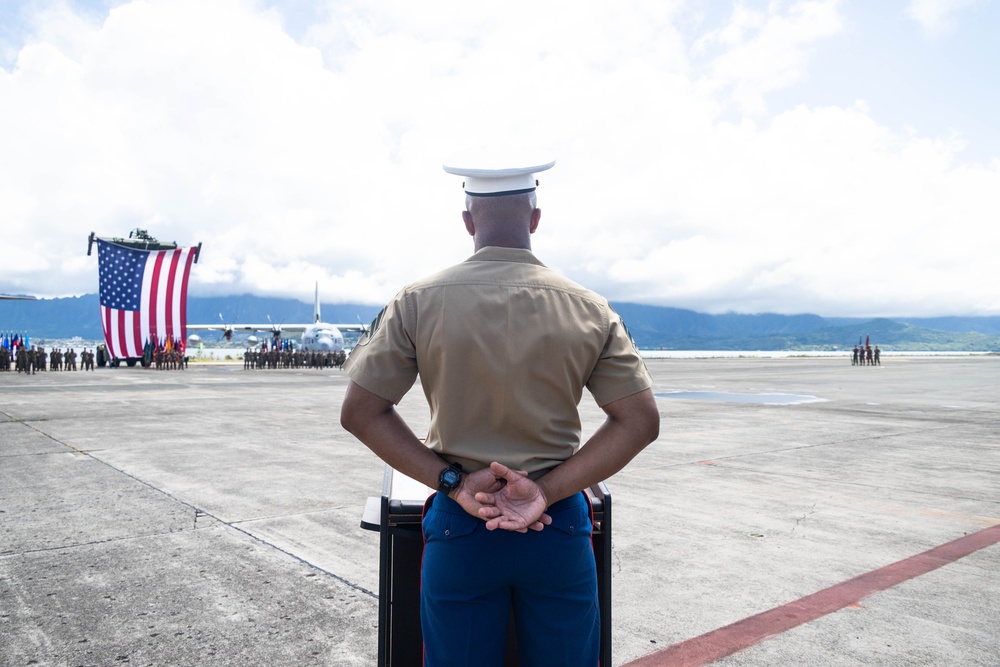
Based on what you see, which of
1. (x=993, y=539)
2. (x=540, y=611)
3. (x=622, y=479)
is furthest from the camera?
(x=622, y=479)

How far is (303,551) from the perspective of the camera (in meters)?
5.00

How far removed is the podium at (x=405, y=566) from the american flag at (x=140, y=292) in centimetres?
3683

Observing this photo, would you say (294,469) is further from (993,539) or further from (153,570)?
(993,539)

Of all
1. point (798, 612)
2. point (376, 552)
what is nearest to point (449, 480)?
point (798, 612)

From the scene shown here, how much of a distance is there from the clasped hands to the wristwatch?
0.07 ft

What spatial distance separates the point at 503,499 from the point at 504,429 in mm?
193

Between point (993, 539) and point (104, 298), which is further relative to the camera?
point (104, 298)

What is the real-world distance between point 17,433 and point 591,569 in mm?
11998

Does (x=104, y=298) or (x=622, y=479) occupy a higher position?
(x=104, y=298)

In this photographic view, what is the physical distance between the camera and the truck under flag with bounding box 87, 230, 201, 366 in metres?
35.6

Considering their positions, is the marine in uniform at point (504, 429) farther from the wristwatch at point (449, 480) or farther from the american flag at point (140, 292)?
the american flag at point (140, 292)

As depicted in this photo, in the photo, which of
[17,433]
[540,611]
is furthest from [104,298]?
[540,611]

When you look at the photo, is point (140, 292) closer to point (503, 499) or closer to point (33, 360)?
point (33, 360)

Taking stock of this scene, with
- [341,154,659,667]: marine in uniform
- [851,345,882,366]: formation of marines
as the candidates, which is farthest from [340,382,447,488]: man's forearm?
[851,345,882,366]: formation of marines
